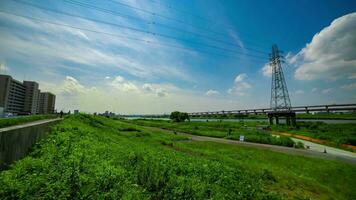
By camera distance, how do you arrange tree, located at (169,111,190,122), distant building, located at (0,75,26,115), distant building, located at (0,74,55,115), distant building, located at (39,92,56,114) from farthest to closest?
distant building, located at (39,92,56,114)
distant building, located at (0,74,55,115)
distant building, located at (0,75,26,115)
tree, located at (169,111,190,122)

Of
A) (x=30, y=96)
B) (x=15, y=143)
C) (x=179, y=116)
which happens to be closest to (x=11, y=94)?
(x=30, y=96)

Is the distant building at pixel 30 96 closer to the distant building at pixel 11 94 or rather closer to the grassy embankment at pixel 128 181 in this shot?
the distant building at pixel 11 94

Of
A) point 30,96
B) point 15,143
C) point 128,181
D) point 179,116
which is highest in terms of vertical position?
point 30,96

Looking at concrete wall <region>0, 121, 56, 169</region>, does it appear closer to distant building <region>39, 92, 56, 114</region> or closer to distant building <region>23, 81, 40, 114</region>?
distant building <region>23, 81, 40, 114</region>

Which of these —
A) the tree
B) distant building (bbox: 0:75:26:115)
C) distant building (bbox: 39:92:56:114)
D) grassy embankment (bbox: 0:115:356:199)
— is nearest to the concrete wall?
grassy embankment (bbox: 0:115:356:199)

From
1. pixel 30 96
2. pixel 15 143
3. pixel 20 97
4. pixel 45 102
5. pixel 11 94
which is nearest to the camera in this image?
pixel 15 143

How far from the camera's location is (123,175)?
6.56 m

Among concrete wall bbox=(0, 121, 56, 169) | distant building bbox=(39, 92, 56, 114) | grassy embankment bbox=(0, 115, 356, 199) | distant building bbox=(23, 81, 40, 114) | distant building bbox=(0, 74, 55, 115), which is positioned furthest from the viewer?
distant building bbox=(39, 92, 56, 114)

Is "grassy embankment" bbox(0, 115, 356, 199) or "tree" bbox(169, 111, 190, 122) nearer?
"grassy embankment" bbox(0, 115, 356, 199)

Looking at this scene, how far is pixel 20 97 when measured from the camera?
10356 cm

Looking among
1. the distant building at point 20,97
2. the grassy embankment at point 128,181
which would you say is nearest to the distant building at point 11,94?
the distant building at point 20,97

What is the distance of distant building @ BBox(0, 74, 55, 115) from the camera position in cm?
8766

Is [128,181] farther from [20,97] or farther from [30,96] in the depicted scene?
[30,96]

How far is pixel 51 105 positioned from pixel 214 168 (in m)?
170
